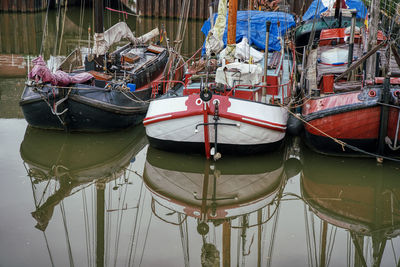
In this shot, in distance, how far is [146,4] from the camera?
121 feet

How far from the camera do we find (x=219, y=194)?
415 inches

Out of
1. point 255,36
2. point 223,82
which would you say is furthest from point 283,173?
point 255,36

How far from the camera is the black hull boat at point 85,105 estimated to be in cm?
1287

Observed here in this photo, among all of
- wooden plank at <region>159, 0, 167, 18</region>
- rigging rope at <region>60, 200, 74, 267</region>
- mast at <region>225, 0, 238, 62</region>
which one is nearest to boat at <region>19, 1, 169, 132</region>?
mast at <region>225, 0, 238, 62</region>

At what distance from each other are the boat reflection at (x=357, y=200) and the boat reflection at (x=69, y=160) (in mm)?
4521

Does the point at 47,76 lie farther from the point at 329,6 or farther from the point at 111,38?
the point at 329,6

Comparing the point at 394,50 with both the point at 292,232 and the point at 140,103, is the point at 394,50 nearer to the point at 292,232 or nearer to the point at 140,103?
the point at 292,232

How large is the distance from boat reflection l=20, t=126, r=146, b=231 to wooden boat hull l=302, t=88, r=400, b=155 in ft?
15.3

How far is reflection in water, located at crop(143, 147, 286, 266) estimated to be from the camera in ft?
29.1

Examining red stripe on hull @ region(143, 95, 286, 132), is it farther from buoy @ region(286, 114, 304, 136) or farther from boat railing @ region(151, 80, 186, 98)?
boat railing @ region(151, 80, 186, 98)

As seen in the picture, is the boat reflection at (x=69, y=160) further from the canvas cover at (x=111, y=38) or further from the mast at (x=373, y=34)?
the mast at (x=373, y=34)

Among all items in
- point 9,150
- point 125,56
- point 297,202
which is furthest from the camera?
point 125,56

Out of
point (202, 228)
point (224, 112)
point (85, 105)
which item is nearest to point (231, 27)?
point (224, 112)

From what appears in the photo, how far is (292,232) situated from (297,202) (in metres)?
1.43
